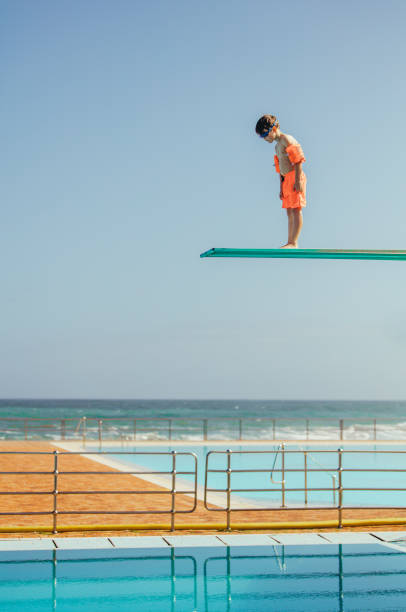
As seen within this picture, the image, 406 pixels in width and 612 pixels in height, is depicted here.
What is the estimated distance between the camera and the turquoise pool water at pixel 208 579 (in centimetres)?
691

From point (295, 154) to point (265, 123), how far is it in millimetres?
388

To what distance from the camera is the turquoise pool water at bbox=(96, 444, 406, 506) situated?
15695 millimetres

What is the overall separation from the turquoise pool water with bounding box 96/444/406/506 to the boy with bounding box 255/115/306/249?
5051mm

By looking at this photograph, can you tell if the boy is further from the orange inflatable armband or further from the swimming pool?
the swimming pool

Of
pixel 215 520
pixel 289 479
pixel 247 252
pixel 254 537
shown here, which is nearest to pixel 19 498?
pixel 215 520

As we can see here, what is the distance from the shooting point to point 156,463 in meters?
22.7

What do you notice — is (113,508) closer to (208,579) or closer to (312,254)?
(208,579)

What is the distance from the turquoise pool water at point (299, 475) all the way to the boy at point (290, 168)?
505cm

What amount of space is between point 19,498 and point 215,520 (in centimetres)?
465

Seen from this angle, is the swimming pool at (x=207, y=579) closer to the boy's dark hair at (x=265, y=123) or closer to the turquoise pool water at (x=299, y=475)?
the turquoise pool water at (x=299, y=475)

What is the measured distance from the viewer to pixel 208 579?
7.82 m

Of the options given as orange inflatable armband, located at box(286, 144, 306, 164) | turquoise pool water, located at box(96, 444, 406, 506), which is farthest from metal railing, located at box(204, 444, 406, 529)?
orange inflatable armband, located at box(286, 144, 306, 164)

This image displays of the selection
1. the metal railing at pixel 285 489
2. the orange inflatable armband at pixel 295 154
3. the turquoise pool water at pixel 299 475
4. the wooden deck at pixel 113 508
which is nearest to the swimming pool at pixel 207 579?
the metal railing at pixel 285 489

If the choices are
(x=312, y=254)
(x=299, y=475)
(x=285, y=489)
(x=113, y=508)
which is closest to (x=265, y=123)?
(x=312, y=254)
